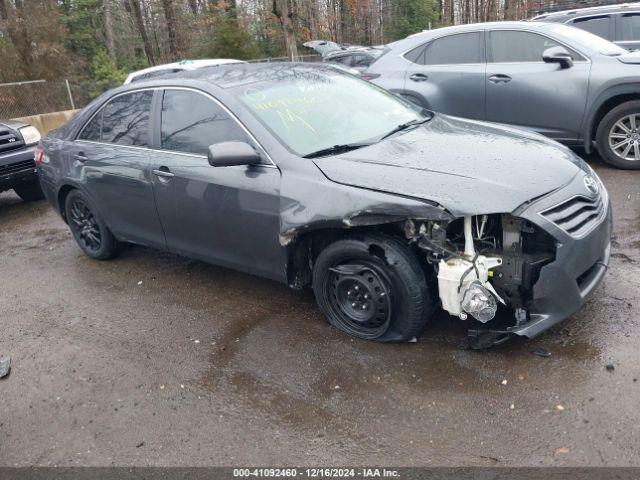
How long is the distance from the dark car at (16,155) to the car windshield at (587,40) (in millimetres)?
6650

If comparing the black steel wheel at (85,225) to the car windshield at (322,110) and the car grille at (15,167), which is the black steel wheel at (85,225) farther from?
the car grille at (15,167)

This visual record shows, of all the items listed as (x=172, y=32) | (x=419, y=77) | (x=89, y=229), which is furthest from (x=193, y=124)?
(x=172, y=32)

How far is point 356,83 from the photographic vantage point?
4.67m

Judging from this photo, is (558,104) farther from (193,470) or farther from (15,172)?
(15,172)

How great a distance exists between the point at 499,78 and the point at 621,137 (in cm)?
151

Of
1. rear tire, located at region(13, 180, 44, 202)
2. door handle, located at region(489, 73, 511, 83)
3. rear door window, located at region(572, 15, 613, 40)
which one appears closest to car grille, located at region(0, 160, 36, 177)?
rear tire, located at region(13, 180, 44, 202)

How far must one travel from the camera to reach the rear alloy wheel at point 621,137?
621cm

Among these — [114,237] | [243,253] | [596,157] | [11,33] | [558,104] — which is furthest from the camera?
[11,33]

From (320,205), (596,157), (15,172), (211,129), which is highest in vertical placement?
(211,129)

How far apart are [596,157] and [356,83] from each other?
3950 millimetres

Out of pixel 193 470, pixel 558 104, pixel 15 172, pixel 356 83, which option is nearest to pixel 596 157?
pixel 558 104

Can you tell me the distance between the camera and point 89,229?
17.7 ft

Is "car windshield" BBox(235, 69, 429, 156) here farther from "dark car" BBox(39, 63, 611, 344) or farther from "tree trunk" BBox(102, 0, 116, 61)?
"tree trunk" BBox(102, 0, 116, 61)

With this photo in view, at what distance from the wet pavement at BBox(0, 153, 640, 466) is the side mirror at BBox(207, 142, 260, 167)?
1.16 metres
